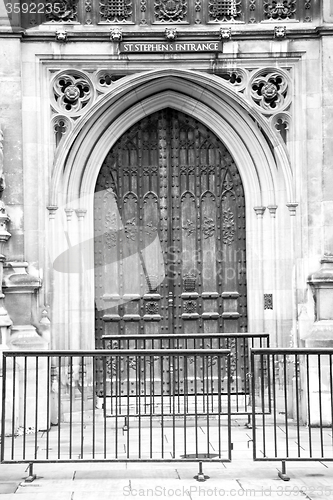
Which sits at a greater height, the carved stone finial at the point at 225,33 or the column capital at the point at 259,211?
the carved stone finial at the point at 225,33

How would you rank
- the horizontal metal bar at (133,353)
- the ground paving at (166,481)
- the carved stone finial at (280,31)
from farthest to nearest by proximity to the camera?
the carved stone finial at (280,31), the horizontal metal bar at (133,353), the ground paving at (166,481)

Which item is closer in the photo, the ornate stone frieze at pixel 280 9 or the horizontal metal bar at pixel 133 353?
the horizontal metal bar at pixel 133 353

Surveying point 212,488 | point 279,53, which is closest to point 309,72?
point 279,53

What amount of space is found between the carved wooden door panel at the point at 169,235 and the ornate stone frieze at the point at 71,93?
81 cm

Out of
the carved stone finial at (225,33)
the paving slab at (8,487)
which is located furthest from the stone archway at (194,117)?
the paving slab at (8,487)

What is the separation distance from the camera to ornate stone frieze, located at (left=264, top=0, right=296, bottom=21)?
11.1m

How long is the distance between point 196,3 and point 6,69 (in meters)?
2.71

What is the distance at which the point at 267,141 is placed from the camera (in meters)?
11.1

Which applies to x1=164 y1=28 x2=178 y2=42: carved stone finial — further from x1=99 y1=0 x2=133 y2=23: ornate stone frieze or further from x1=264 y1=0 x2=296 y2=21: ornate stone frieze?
x1=264 y1=0 x2=296 y2=21: ornate stone frieze

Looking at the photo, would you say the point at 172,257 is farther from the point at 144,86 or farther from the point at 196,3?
the point at 196,3

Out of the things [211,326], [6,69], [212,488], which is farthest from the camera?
[211,326]

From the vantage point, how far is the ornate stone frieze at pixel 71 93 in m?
10.9

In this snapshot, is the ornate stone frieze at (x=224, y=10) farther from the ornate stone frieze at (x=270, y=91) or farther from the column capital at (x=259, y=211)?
the column capital at (x=259, y=211)

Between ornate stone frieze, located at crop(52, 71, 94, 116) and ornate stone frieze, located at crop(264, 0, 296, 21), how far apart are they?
8.54 feet
